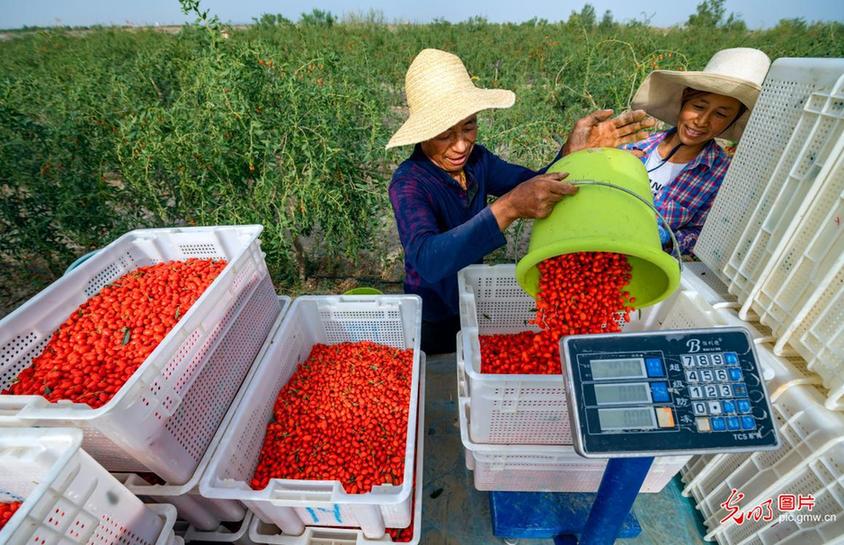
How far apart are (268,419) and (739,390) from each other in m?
1.91

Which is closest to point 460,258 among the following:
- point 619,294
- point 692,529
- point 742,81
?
point 619,294

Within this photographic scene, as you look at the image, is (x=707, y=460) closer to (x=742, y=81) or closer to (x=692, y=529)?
(x=692, y=529)

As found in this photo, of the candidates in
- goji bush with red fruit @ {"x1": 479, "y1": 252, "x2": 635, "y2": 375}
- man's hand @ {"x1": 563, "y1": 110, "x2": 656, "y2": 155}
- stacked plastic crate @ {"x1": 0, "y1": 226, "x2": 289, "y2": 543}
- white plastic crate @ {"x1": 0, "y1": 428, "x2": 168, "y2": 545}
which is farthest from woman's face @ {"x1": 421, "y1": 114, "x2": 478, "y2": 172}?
white plastic crate @ {"x1": 0, "y1": 428, "x2": 168, "y2": 545}

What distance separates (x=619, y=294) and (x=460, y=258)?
0.58 metres

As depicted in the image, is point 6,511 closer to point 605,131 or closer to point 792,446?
point 792,446

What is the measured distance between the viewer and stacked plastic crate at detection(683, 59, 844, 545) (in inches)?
41.2

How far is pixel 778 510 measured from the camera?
1216 millimetres

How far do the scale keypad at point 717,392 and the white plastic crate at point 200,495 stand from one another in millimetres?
1728

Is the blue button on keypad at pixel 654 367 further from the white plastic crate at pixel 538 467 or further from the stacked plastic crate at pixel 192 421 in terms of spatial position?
the stacked plastic crate at pixel 192 421

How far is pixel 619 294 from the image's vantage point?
1.30 meters

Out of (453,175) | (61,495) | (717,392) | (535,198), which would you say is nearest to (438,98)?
(453,175)

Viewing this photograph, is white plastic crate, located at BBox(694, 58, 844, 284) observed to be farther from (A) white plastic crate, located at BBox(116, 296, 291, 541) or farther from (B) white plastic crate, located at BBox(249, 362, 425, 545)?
(A) white plastic crate, located at BBox(116, 296, 291, 541)

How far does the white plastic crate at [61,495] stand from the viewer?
37.1 inches

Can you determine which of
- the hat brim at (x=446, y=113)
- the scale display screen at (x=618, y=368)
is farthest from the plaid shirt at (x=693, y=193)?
the scale display screen at (x=618, y=368)
